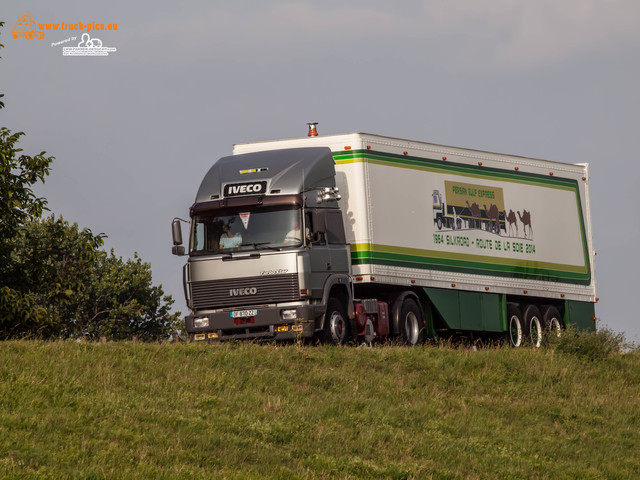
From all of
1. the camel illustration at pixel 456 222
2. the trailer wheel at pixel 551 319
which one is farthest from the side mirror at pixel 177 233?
the trailer wheel at pixel 551 319

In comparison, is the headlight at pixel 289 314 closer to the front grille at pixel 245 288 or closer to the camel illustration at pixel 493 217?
the front grille at pixel 245 288

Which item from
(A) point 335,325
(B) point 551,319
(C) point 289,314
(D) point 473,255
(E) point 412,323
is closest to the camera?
(C) point 289,314

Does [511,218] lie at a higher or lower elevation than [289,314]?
higher

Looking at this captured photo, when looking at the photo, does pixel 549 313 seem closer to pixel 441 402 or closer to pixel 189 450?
pixel 441 402

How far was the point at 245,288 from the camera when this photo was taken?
73.8 ft

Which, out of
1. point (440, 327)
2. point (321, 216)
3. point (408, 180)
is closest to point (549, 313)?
point (440, 327)

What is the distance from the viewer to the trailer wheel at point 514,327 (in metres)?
28.7

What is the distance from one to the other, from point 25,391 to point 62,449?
275 cm

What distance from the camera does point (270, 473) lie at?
532 inches

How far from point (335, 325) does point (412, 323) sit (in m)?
3.29

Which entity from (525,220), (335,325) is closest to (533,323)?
(525,220)

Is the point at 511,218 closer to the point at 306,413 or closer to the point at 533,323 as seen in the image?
the point at 533,323

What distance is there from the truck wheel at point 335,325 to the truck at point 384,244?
38 millimetres

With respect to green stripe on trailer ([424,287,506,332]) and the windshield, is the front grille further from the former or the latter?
green stripe on trailer ([424,287,506,332])
